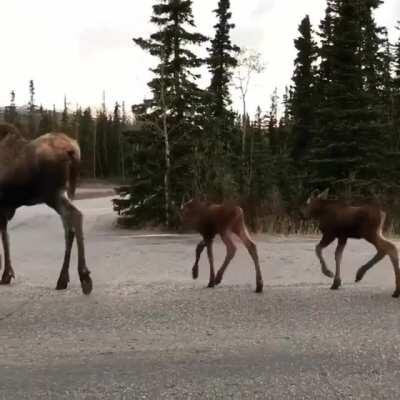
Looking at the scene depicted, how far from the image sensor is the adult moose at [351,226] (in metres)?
6.28

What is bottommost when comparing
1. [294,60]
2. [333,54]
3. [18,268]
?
[18,268]

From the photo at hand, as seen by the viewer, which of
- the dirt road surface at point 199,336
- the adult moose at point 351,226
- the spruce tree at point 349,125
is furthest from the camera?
the spruce tree at point 349,125

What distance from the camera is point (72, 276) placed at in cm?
699

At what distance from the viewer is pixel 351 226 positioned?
250 inches

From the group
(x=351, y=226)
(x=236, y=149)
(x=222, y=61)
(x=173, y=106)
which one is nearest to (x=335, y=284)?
(x=351, y=226)

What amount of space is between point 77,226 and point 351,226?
2.99 metres

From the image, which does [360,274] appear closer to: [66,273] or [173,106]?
[66,273]

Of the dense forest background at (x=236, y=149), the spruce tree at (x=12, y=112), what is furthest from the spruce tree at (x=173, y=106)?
the spruce tree at (x=12, y=112)

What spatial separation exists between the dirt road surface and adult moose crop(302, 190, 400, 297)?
0.28m

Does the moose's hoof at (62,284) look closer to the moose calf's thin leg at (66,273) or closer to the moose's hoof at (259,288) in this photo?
the moose calf's thin leg at (66,273)

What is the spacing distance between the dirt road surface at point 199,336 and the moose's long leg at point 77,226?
7.6 inches

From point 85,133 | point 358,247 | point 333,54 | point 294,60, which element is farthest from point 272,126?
point 358,247

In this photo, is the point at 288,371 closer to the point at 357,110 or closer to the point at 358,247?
the point at 358,247

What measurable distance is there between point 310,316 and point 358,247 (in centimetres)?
431
